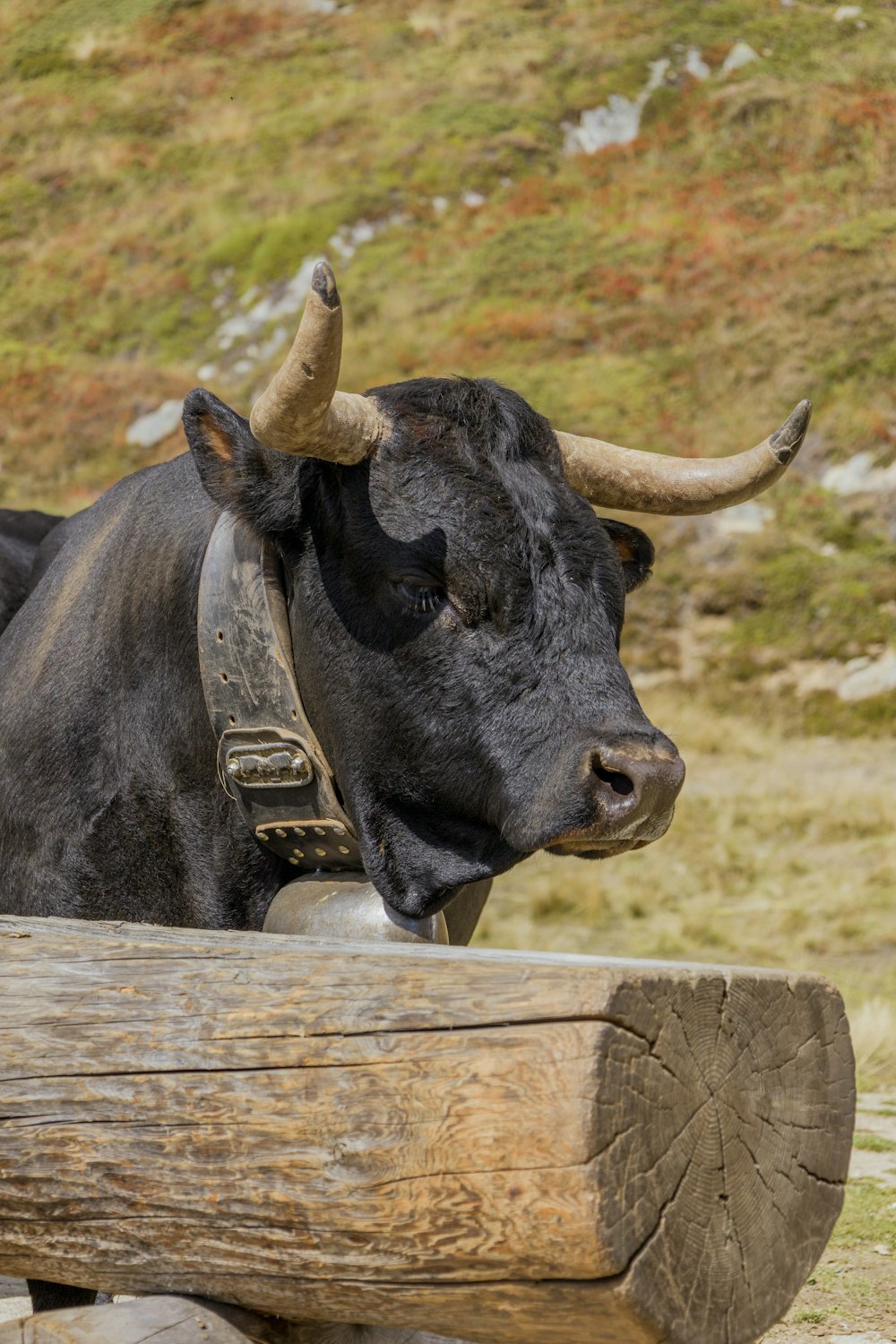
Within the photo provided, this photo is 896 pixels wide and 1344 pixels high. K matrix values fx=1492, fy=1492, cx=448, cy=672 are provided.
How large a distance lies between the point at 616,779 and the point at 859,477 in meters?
17.3

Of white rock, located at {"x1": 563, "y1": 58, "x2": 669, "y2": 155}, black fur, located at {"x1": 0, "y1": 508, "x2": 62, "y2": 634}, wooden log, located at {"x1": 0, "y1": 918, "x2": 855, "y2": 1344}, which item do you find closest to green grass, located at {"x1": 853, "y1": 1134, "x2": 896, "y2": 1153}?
black fur, located at {"x1": 0, "y1": 508, "x2": 62, "y2": 634}

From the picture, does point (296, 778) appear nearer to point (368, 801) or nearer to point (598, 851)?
point (368, 801)

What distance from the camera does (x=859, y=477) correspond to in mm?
18891

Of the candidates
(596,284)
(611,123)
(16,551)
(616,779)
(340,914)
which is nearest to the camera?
(616,779)

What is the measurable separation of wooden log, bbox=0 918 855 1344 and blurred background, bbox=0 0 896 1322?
24.6ft

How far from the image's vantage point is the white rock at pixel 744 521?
61.7 ft

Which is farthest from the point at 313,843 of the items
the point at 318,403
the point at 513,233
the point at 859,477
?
the point at 513,233

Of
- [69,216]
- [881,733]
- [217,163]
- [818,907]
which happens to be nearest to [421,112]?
[217,163]

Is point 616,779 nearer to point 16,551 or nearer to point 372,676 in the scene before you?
point 372,676

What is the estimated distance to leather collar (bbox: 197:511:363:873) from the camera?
9.96 ft

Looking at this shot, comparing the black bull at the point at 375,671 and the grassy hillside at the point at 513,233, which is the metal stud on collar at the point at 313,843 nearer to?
the black bull at the point at 375,671

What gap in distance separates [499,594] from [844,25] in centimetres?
2886

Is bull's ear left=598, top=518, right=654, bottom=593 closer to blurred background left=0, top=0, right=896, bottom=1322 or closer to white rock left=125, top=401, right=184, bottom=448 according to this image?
blurred background left=0, top=0, right=896, bottom=1322

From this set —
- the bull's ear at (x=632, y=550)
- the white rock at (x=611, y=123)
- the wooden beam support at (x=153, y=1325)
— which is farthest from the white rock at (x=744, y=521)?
the wooden beam support at (x=153, y=1325)
